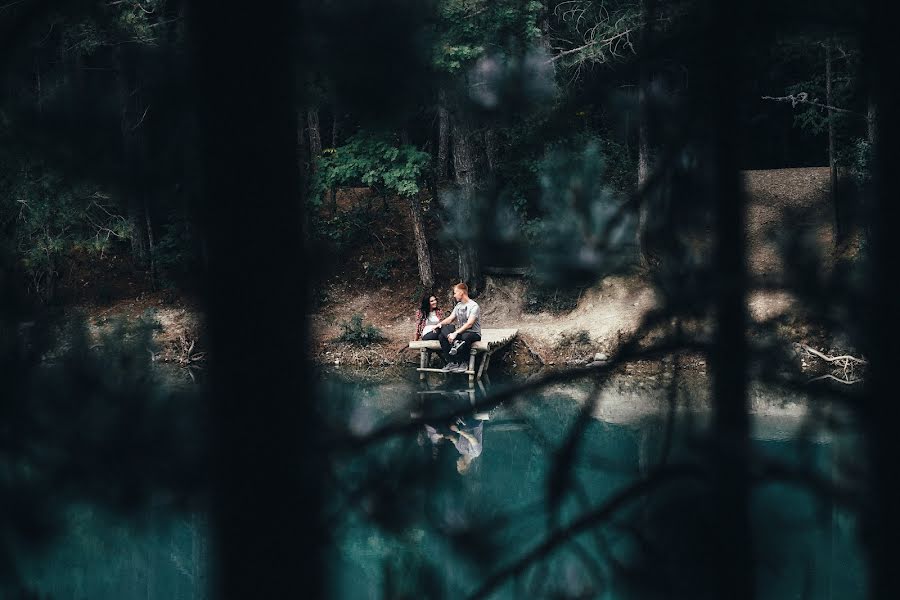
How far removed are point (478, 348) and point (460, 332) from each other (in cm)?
56

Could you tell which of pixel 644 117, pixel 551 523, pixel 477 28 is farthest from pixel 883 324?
pixel 477 28

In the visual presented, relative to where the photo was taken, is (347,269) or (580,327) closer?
(580,327)

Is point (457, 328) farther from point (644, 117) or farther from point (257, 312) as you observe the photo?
point (257, 312)

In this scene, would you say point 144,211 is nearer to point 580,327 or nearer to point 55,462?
point 55,462

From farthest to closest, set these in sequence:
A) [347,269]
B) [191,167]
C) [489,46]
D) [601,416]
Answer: [347,269] → [601,416] → [489,46] → [191,167]

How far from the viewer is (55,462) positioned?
2.51 m

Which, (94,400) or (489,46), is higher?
(489,46)

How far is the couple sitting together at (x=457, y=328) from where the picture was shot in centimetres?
1364

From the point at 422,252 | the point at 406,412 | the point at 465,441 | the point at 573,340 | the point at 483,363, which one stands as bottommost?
the point at 465,441

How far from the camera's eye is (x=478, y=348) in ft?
46.6

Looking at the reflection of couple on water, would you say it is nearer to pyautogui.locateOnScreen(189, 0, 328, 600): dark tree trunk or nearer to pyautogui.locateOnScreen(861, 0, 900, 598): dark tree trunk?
pyautogui.locateOnScreen(189, 0, 328, 600): dark tree trunk

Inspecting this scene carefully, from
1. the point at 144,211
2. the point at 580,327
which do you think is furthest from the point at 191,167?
the point at 580,327

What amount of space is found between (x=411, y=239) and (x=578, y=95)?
1789 centimetres

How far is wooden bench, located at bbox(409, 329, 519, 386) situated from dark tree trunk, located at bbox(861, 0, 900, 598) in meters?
11.2
